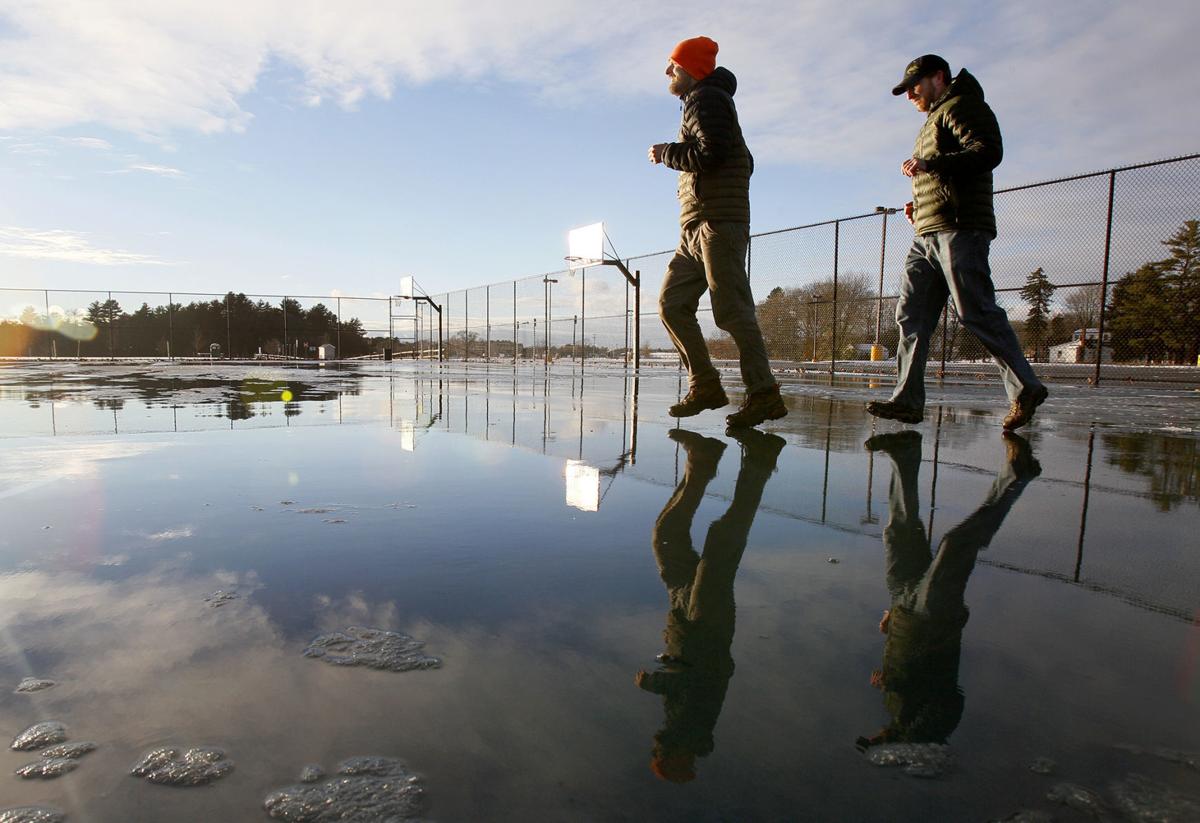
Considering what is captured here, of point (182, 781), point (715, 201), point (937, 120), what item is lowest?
point (182, 781)

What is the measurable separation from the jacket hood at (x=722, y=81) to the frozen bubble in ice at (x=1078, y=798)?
3644 millimetres

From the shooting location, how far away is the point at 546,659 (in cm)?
103

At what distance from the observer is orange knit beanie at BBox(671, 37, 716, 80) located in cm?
375

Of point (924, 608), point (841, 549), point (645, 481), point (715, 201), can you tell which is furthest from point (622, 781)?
point (715, 201)

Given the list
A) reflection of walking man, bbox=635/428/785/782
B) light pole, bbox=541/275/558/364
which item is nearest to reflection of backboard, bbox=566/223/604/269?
light pole, bbox=541/275/558/364

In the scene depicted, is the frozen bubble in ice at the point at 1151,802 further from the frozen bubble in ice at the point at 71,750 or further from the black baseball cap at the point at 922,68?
Result: the black baseball cap at the point at 922,68

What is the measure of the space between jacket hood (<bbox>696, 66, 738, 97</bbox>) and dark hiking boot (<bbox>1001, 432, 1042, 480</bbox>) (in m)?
2.28

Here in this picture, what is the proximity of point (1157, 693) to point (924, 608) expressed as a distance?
35cm

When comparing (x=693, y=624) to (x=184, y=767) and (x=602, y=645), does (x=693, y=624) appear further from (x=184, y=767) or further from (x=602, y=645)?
(x=184, y=767)

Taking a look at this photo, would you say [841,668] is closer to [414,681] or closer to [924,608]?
[924,608]

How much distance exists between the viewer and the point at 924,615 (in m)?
1.20

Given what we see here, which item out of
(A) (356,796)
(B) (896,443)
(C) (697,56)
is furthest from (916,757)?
(C) (697,56)

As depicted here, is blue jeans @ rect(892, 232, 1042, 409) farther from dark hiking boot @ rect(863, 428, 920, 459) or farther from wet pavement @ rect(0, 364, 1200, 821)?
wet pavement @ rect(0, 364, 1200, 821)

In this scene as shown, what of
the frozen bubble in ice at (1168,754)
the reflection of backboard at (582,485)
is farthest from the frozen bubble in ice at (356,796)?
the reflection of backboard at (582,485)
